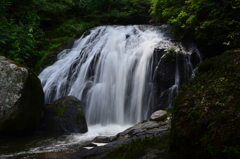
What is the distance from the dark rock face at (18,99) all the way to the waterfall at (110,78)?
2.24 m

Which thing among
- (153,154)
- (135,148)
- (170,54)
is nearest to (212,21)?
(170,54)

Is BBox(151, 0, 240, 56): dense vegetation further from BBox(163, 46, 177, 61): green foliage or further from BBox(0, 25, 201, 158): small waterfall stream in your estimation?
BBox(163, 46, 177, 61): green foliage

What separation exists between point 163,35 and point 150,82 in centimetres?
414

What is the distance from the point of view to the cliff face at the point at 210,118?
262cm

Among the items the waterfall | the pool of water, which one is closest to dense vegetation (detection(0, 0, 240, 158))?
the waterfall

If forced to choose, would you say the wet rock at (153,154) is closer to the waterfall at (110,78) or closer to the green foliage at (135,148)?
Result: the green foliage at (135,148)

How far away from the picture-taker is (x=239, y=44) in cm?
725

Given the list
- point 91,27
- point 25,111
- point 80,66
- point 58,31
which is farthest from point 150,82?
point 58,31

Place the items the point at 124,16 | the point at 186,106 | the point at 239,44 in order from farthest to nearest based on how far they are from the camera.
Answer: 1. the point at 124,16
2. the point at 239,44
3. the point at 186,106

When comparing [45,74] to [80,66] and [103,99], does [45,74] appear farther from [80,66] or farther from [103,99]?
[103,99]

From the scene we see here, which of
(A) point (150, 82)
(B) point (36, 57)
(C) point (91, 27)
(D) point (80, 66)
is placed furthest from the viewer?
(C) point (91, 27)


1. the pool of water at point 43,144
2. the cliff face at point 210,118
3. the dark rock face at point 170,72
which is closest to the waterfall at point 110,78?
the dark rock face at point 170,72

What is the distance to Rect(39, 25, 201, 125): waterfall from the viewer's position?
986 cm

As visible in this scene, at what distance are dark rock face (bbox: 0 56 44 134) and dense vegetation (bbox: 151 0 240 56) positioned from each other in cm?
677
